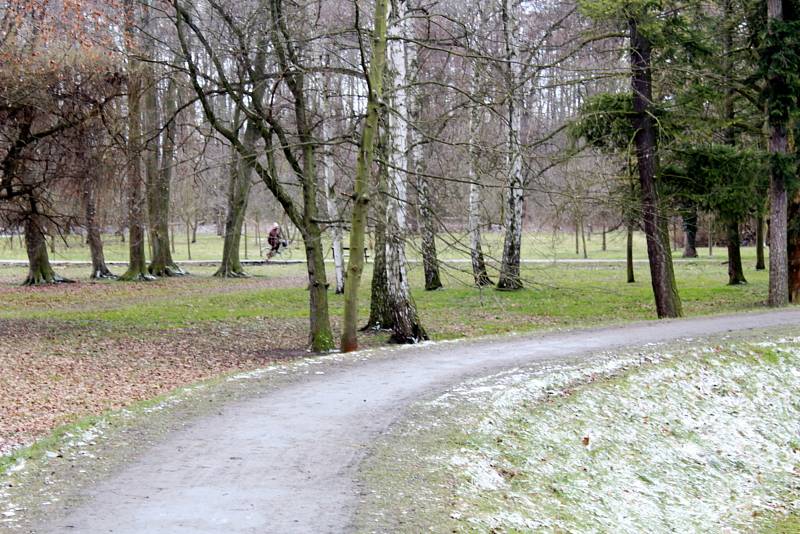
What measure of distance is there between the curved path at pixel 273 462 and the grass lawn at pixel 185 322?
1.91 m

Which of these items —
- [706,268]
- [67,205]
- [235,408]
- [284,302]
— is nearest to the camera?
[235,408]

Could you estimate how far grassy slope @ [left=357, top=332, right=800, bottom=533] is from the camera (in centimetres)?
→ 641

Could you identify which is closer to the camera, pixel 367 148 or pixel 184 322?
pixel 367 148

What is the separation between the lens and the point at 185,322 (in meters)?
18.9

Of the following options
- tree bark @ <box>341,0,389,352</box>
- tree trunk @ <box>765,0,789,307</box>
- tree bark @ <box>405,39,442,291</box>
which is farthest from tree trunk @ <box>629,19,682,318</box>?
tree bark @ <box>341,0,389,352</box>

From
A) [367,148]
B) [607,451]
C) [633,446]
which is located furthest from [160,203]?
[607,451]

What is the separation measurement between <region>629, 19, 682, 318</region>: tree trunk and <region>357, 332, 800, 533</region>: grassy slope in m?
5.53

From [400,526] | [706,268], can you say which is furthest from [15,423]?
[706,268]

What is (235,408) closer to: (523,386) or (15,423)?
(15,423)

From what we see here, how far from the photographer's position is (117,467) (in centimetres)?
654

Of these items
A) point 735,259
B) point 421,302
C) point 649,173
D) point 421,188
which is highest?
point 649,173

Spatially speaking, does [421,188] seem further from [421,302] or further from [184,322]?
[421,302]

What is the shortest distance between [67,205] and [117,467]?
46.3 ft

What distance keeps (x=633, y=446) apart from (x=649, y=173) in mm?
10143
